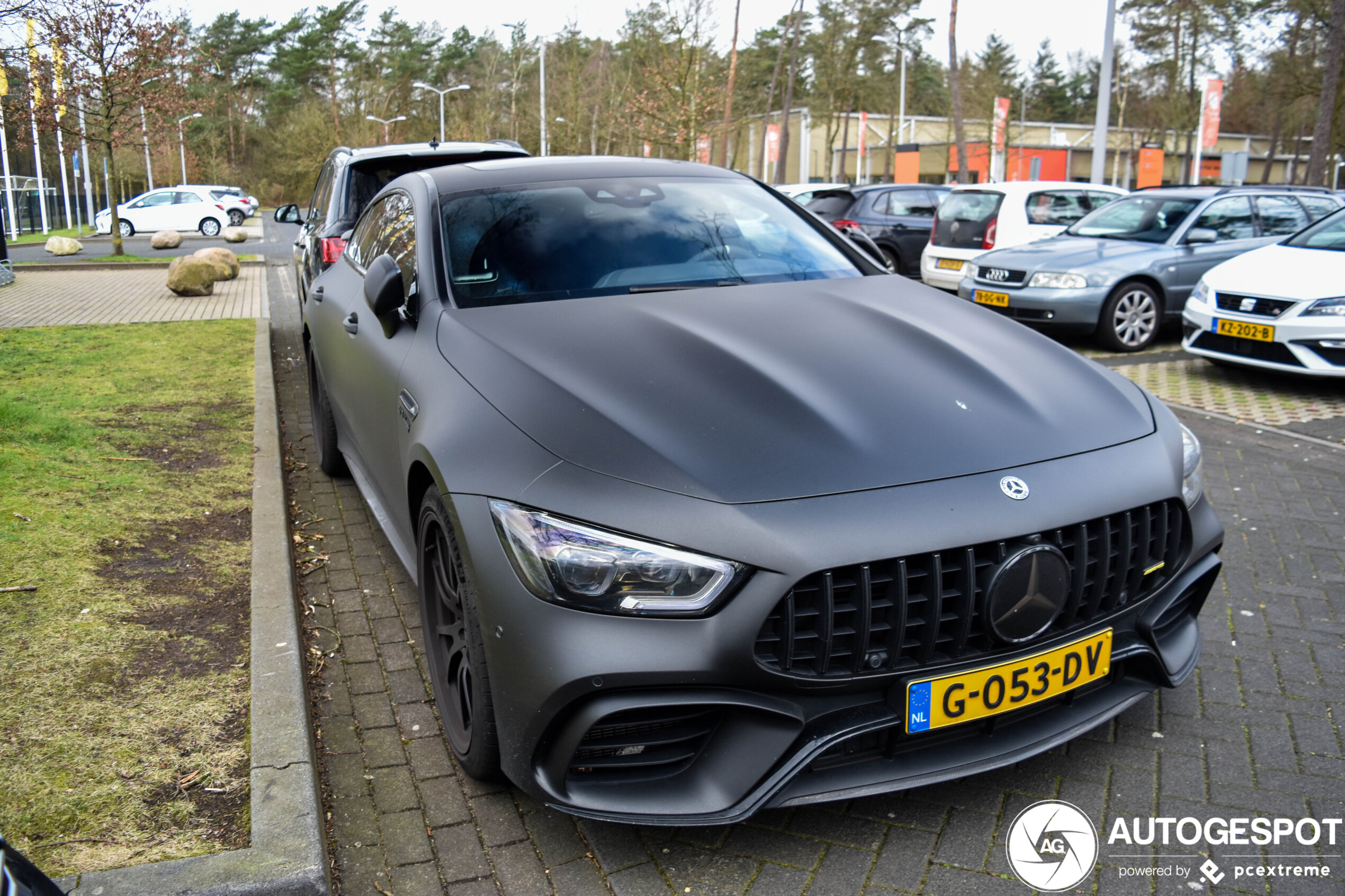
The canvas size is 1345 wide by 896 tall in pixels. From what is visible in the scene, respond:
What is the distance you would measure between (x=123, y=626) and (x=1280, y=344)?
7715 millimetres

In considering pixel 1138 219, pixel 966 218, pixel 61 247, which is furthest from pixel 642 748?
pixel 61 247

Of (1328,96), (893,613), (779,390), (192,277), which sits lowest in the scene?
(192,277)

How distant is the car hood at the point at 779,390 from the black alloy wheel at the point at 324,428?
2.36 metres

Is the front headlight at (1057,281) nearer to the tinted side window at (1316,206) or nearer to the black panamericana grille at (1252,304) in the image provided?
the black panamericana grille at (1252,304)

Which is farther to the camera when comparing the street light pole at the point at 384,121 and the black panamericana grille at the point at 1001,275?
the street light pole at the point at 384,121

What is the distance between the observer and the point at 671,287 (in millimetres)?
3691

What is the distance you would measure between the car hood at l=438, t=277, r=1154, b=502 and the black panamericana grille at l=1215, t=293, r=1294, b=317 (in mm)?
5436

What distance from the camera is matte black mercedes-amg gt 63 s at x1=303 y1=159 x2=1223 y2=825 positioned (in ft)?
7.64

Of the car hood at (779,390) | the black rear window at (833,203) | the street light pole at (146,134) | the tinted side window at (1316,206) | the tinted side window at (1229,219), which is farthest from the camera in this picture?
the street light pole at (146,134)

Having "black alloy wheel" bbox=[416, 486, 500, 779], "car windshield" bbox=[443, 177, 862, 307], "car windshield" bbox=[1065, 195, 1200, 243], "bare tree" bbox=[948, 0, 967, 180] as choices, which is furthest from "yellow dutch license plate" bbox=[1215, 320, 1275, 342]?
"bare tree" bbox=[948, 0, 967, 180]

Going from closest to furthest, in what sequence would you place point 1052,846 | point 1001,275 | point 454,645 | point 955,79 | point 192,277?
1. point 1052,846
2. point 454,645
3. point 1001,275
4. point 192,277
5. point 955,79

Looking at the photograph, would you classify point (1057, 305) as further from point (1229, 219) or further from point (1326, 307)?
point (1326, 307)

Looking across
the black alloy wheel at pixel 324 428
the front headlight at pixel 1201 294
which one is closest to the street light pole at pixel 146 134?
the black alloy wheel at pixel 324 428

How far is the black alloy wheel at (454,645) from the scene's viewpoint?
2666mm
